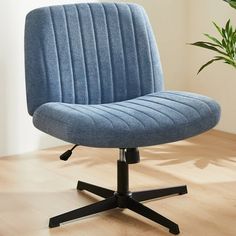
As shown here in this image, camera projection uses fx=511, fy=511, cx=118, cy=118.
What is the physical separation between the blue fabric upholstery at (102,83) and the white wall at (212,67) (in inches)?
51.4

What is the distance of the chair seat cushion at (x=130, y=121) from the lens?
67.4 inches

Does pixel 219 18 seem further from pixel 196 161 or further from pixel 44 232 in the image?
pixel 44 232

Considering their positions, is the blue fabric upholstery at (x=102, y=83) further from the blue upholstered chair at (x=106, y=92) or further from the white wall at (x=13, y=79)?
the white wall at (x=13, y=79)

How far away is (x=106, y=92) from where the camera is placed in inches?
87.2

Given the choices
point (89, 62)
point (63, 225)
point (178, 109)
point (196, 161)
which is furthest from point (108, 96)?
point (196, 161)

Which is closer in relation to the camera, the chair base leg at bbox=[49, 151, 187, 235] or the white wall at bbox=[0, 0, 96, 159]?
the chair base leg at bbox=[49, 151, 187, 235]

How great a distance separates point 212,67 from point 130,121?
197cm

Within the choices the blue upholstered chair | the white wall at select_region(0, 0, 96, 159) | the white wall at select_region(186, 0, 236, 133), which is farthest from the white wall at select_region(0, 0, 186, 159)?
the white wall at select_region(186, 0, 236, 133)

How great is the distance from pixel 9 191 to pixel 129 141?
942 mm

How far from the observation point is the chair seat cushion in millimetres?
→ 1713

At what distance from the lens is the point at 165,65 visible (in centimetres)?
366

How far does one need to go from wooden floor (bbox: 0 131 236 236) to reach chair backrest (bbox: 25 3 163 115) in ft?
1.53

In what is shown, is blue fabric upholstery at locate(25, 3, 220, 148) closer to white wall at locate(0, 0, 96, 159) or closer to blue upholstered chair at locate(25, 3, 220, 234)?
blue upholstered chair at locate(25, 3, 220, 234)

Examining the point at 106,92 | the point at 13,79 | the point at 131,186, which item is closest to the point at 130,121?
the point at 106,92
